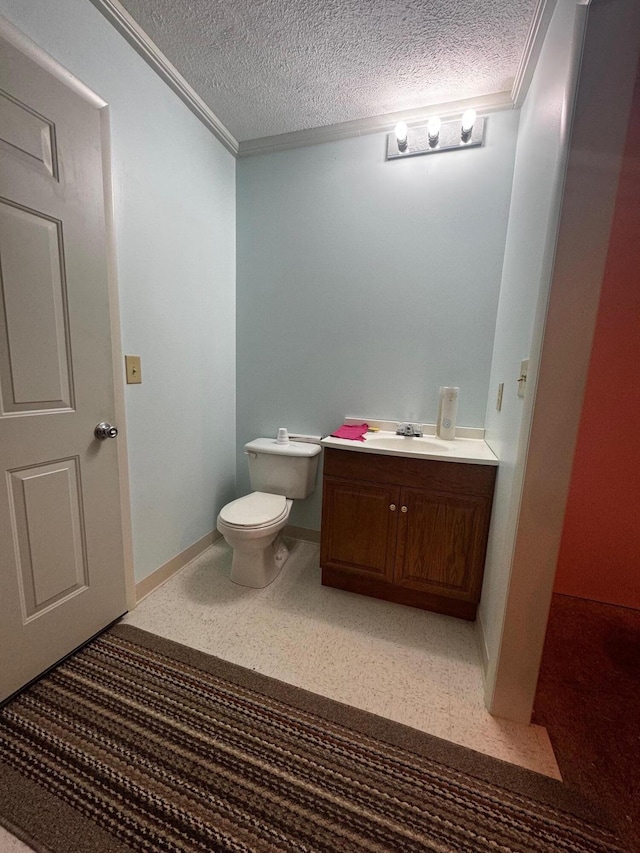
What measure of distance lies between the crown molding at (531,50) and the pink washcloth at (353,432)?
168 centimetres

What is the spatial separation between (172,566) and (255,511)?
0.58m

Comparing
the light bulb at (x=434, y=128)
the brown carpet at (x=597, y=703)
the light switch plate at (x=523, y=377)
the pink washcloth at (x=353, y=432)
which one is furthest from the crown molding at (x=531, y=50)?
the brown carpet at (x=597, y=703)

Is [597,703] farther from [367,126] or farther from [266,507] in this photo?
[367,126]

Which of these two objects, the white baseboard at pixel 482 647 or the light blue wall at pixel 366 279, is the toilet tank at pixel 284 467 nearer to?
the light blue wall at pixel 366 279

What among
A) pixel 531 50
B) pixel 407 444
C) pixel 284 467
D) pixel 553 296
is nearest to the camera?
pixel 553 296

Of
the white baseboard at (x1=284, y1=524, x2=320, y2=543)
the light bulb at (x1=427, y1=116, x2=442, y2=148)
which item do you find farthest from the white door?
the light bulb at (x1=427, y1=116, x2=442, y2=148)

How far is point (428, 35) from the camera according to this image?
1.33 meters

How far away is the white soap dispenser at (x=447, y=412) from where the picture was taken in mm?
1768

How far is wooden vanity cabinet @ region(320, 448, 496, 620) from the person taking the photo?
1479 mm

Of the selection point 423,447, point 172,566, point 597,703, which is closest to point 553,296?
point 423,447

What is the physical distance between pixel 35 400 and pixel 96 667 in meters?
1.02

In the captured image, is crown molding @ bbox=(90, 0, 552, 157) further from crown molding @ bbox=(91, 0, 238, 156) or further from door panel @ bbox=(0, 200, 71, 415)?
door panel @ bbox=(0, 200, 71, 415)

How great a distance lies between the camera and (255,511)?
5.71 ft

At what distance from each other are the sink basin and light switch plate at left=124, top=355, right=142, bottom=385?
111cm
